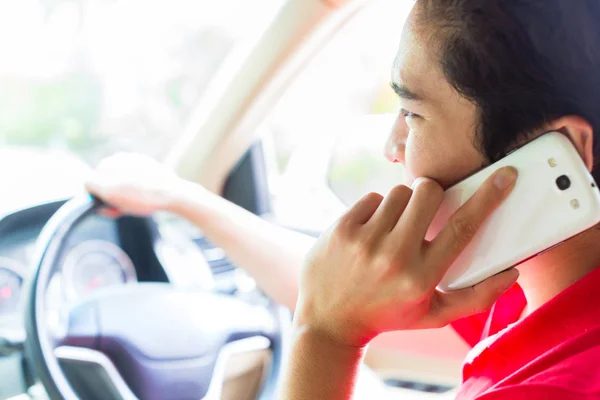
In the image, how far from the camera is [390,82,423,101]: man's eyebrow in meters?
0.93

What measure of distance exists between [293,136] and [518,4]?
50.2 inches

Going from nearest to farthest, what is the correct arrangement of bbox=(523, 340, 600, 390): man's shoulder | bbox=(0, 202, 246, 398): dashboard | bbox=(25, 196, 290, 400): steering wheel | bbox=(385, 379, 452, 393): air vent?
bbox=(523, 340, 600, 390): man's shoulder < bbox=(25, 196, 290, 400): steering wheel < bbox=(0, 202, 246, 398): dashboard < bbox=(385, 379, 452, 393): air vent

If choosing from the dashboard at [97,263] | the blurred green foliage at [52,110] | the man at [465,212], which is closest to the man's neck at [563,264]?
the man at [465,212]

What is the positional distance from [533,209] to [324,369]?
307 millimetres

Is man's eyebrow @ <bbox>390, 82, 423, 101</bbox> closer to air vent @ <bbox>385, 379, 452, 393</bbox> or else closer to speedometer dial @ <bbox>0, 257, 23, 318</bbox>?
speedometer dial @ <bbox>0, 257, 23, 318</bbox>

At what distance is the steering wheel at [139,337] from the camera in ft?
3.85

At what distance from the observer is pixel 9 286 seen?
4.42 ft

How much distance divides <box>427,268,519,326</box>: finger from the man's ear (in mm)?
163

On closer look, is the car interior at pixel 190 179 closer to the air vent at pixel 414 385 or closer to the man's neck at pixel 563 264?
the air vent at pixel 414 385

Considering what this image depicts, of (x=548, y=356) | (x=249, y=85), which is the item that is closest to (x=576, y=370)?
(x=548, y=356)

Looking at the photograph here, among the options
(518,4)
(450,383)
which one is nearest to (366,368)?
(450,383)

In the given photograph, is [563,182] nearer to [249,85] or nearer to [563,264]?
[563,264]

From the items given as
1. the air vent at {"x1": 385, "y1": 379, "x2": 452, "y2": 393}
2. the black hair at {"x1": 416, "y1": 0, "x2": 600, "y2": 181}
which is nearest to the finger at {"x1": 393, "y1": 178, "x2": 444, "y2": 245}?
the black hair at {"x1": 416, "y1": 0, "x2": 600, "y2": 181}

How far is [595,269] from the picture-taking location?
884 mm
